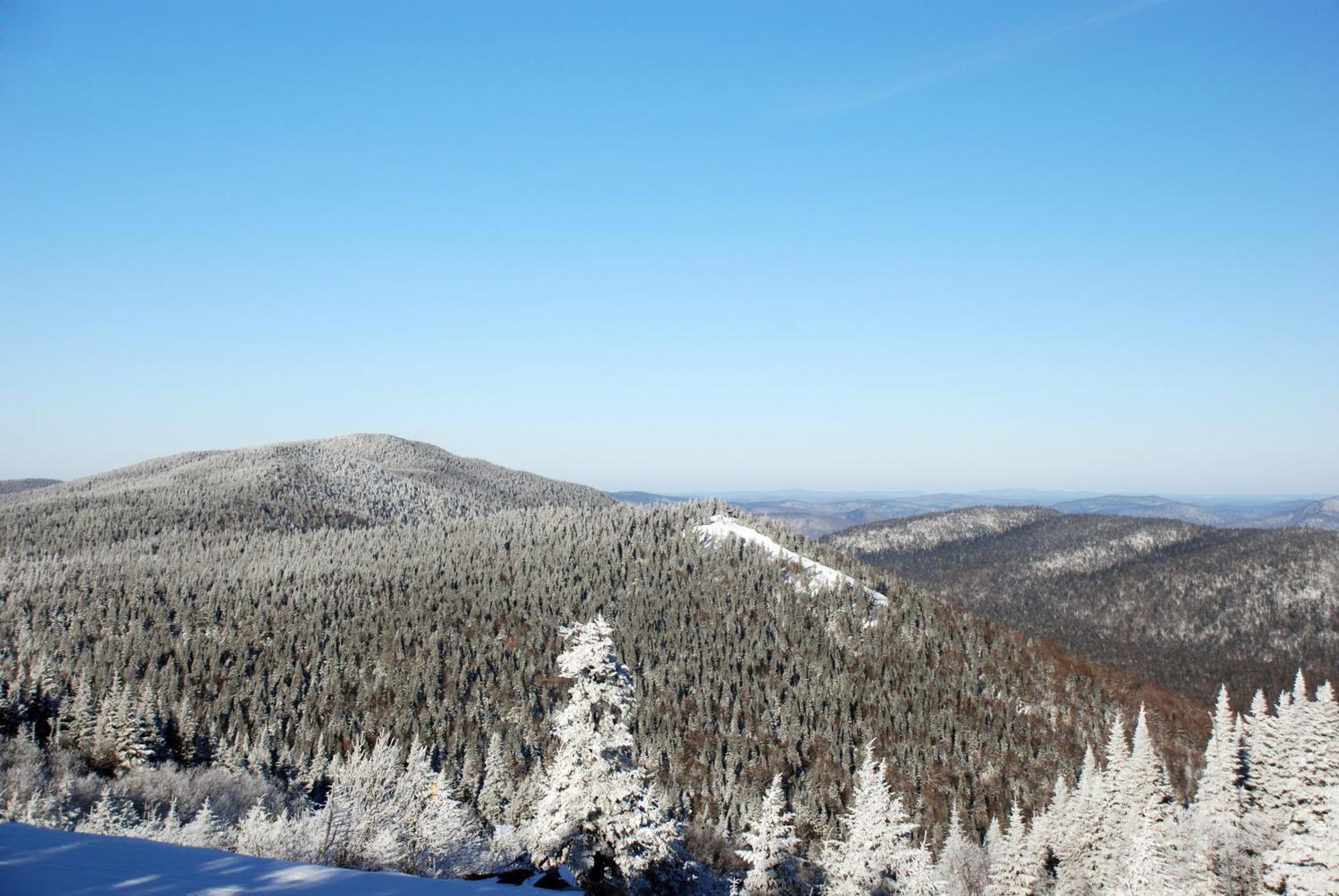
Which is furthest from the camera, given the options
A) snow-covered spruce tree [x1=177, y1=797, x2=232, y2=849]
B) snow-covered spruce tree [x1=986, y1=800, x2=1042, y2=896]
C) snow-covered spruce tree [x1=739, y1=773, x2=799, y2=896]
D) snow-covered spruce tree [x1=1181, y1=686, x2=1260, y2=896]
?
snow-covered spruce tree [x1=986, y1=800, x2=1042, y2=896]

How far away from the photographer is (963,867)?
237ft

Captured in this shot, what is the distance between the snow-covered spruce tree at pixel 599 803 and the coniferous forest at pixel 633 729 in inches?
3.8

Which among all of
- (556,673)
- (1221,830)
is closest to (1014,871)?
(1221,830)

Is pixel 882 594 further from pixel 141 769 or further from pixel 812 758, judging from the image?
pixel 141 769

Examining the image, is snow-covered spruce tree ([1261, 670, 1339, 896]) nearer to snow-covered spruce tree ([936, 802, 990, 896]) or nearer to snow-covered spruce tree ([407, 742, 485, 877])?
snow-covered spruce tree ([936, 802, 990, 896])

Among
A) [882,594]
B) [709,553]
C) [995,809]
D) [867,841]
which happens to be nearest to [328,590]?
[709,553]

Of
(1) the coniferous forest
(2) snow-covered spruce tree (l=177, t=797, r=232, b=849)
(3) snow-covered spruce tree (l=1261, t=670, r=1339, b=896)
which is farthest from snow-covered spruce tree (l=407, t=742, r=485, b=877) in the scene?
(3) snow-covered spruce tree (l=1261, t=670, r=1339, b=896)

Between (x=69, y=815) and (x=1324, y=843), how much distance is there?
62186 millimetres

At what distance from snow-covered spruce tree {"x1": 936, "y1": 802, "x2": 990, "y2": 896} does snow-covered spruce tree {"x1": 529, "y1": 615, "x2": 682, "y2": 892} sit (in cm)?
5188

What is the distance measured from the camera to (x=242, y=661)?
129125 millimetres

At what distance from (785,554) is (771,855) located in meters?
138

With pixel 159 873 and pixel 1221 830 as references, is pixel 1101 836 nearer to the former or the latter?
pixel 1221 830

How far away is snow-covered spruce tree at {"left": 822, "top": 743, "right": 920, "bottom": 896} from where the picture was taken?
35.1 metres

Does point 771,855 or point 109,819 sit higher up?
point 109,819
